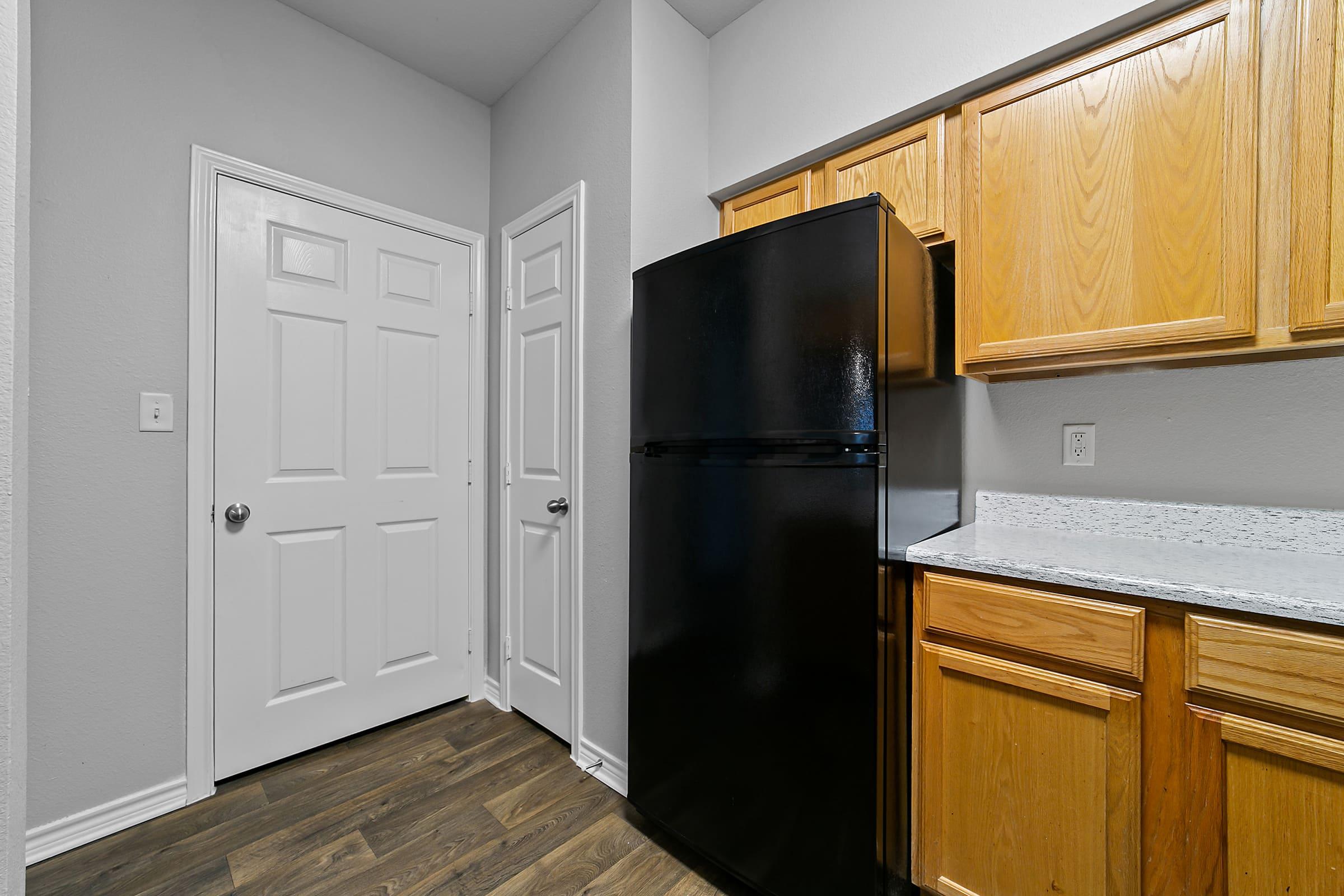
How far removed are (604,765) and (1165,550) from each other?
5.71 feet

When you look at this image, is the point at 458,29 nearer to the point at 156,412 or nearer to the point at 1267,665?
the point at 156,412

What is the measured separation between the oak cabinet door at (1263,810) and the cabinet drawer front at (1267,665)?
48 millimetres

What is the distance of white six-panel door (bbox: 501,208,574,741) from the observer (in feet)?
6.81

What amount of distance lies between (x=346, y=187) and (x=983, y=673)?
261cm

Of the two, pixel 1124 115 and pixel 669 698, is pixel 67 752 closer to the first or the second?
pixel 669 698

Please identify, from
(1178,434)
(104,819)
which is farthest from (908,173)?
(104,819)

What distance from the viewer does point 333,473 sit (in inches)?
80.5

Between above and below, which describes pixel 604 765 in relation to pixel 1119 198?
below

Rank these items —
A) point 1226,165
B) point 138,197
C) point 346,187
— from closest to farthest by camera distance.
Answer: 1. point 1226,165
2. point 138,197
3. point 346,187

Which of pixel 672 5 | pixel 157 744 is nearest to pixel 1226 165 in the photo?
pixel 672 5

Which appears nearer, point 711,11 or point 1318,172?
point 1318,172

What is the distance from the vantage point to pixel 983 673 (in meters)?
1.16

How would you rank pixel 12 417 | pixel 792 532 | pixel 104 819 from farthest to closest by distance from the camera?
pixel 104 819
pixel 792 532
pixel 12 417

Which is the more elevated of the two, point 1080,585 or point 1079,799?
point 1080,585
